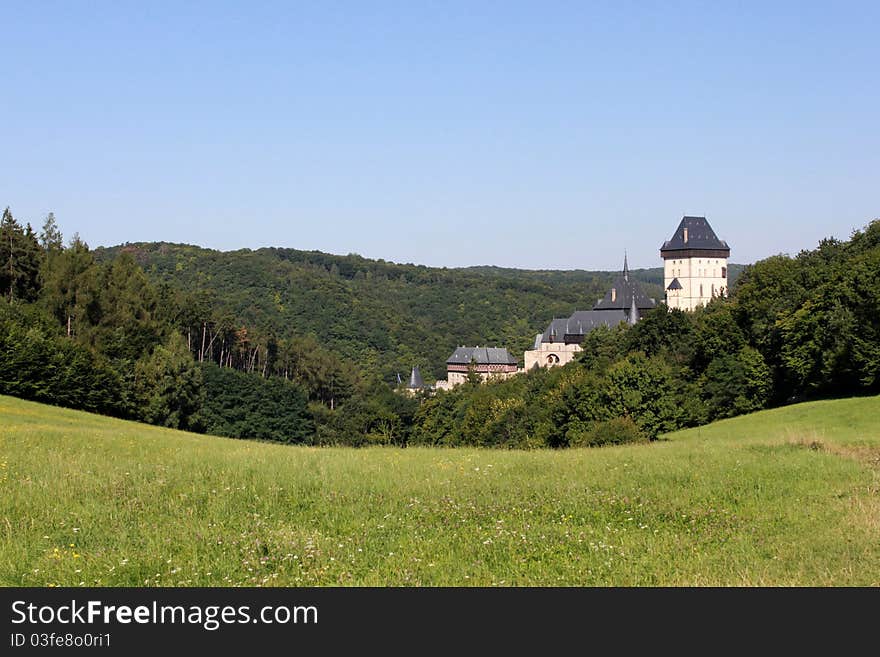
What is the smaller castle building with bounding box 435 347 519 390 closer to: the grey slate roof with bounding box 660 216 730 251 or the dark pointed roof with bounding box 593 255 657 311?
the dark pointed roof with bounding box 593 255 657 311

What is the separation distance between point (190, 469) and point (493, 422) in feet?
218

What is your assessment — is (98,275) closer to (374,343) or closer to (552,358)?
(552,358)

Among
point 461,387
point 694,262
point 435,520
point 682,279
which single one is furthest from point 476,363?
point 435,520

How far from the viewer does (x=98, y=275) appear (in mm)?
89562

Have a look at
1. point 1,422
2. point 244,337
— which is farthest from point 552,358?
point 1,422

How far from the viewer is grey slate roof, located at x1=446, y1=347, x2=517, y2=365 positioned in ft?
555

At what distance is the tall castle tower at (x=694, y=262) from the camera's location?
17225 centimetres

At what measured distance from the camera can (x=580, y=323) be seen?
150 metres

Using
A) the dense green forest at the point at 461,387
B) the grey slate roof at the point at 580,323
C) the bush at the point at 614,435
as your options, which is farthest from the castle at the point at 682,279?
the bush at the point at 614,435

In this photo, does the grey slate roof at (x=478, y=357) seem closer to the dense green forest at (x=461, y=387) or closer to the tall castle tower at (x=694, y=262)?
the tall castle tower at (x=694, y=262)

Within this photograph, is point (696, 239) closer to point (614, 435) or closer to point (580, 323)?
point (580, 323)

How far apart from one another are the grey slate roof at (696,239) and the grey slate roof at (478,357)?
118 ft

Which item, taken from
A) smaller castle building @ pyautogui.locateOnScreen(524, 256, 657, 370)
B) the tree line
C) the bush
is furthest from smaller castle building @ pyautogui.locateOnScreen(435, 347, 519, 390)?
the bush

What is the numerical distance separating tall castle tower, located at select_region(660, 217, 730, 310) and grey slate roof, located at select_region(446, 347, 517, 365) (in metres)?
31.4
